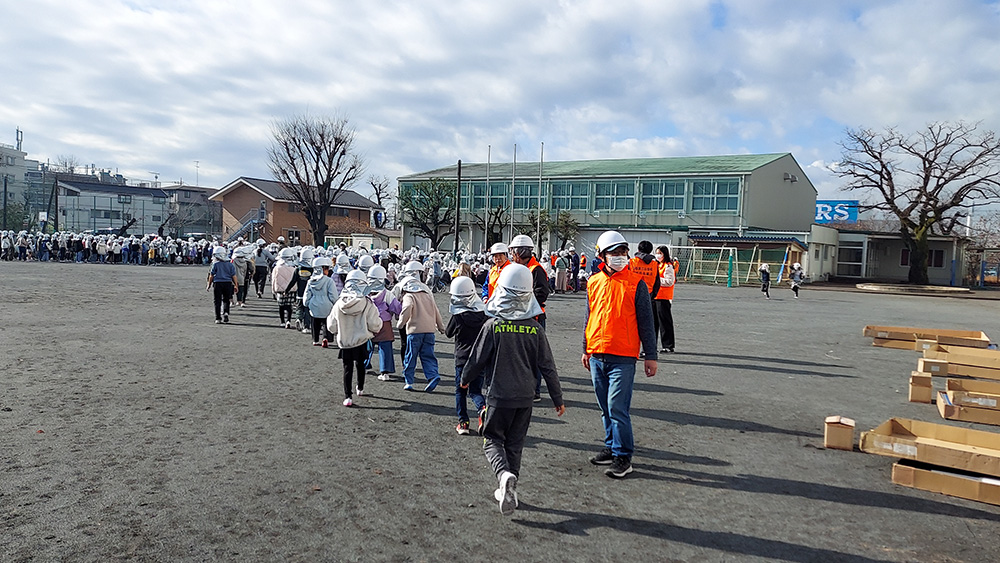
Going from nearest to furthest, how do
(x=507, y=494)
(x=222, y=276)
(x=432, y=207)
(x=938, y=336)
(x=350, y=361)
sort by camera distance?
(x=507, y=494), (x=350, y=361), (x=938, y=336), (x=222, y=276), (x=432, y=207)

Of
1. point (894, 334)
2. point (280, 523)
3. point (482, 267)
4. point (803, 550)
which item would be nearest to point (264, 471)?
point (280, 523)

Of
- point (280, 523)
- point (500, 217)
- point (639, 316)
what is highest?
point (500, 217)

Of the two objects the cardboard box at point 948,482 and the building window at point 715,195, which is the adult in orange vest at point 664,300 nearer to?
the cardboard box at point 948,482

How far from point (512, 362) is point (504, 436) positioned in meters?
0.52

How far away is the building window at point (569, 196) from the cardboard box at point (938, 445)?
4703cm

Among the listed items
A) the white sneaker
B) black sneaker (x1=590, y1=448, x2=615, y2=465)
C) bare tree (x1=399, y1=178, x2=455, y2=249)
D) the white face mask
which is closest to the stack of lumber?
black sneaker (x1=590, y1=448, x2=615, y2=465)

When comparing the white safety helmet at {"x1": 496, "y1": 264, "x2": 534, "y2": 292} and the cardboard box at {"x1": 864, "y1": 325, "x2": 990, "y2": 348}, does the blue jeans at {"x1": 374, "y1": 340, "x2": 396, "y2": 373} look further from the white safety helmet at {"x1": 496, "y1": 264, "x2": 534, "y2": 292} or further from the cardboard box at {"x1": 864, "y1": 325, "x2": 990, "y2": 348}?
the cardboard box at {"x1": 864, "y1": 325, "x2": 990, "y2": 348}

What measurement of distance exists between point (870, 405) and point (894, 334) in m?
6.36

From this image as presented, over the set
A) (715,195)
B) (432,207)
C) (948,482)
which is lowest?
(948,482)

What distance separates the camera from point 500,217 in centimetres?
5294

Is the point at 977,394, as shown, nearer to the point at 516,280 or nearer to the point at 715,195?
the point at 516,280

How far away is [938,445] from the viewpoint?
5.33 meters

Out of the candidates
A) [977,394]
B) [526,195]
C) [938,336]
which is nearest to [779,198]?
[526,195]

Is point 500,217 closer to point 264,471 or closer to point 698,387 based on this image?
point 698,387
